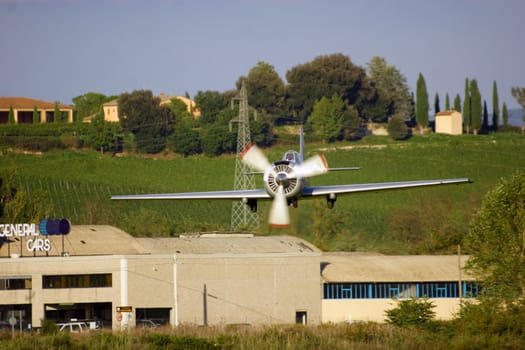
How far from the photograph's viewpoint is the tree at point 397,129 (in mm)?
173425

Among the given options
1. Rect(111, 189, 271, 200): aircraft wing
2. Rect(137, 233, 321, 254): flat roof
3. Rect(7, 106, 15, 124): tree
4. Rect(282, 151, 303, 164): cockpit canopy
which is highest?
Rect(7, 106, 15, 124): tree

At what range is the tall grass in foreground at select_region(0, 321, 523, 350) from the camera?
166 feet

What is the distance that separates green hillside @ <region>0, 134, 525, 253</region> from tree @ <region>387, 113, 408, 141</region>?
11177 millimetres

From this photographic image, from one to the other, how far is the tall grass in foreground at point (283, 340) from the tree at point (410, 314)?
6.43 m

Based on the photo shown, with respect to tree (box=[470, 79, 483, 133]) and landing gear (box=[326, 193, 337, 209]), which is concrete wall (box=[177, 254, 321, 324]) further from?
tree (box=[470, 79, 483, 133])

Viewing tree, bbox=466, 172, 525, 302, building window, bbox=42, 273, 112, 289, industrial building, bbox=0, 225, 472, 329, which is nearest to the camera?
tree, bbox=466, 172, 525, 302

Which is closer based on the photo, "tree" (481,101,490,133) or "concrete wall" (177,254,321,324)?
"concrete wall" (177,254,321,324)

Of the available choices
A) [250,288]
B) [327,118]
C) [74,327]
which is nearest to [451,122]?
[327,118]

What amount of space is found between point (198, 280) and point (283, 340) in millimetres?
19422

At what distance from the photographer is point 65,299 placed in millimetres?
69188

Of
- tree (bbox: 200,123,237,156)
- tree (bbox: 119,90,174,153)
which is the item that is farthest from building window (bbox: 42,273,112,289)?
tree (bbox: 119,90,174,153)

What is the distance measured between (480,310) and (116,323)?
23.7 metres

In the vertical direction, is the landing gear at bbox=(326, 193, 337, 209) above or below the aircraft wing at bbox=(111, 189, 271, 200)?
below

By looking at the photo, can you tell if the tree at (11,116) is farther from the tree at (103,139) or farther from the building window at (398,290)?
the building window at (398,290)
